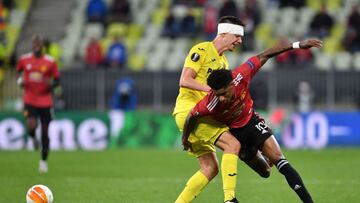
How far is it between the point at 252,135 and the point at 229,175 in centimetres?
69

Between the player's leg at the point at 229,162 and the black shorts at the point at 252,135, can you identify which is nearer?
the player's leg at the point at 229,162

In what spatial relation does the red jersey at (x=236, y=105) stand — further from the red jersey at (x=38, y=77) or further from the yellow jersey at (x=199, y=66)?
Result: the red jersey at (x=38, y=77)

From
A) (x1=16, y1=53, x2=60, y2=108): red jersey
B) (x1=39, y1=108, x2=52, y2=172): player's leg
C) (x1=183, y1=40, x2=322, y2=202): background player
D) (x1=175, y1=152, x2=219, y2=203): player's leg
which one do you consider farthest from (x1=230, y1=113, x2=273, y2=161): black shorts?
(x1=16, y1=53, x2=60, y2=108): red jersey

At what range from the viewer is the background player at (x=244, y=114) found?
36.9 feet

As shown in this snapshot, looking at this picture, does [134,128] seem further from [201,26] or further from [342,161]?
[342,161]

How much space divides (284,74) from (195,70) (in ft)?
48.6

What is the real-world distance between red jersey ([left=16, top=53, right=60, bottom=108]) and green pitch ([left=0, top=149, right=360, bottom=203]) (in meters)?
1.36

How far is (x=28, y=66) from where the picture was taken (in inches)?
770

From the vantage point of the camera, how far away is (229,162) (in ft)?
37.0

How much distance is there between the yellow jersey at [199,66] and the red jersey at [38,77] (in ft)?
25.7

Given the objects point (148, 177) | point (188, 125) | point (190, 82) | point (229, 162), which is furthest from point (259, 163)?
point (148, 177)

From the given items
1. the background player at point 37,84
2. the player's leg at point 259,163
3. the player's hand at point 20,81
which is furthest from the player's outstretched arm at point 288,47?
the player's hand at point 20,81

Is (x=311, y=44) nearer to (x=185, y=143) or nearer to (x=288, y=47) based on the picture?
(x=288, y=47)

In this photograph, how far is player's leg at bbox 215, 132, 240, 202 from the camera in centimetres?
1112
